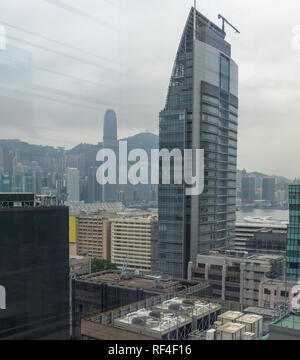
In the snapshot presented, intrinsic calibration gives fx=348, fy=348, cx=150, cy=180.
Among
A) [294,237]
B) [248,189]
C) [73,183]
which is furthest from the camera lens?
[294,237]

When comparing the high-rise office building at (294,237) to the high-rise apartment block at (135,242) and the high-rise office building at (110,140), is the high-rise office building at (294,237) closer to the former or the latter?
the high-rise apartment block at (135,242)

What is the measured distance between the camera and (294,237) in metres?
3.85

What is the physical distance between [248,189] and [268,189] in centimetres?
20

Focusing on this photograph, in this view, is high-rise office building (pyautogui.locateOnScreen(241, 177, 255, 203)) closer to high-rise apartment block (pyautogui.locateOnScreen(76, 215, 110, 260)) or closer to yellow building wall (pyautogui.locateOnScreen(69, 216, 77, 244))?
high-rise apartment block (pyautogui.locateOnScreen(76, 215, 110, 260))

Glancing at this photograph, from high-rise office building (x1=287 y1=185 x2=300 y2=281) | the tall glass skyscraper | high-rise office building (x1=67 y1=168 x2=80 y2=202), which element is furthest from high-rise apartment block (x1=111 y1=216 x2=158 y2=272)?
Result: high-rise office building (x1=287 y1=185 x2=300 y2=281)

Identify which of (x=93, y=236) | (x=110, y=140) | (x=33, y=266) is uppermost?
(x=110, y=140)

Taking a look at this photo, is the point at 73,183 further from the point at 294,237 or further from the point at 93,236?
the point at 294,237

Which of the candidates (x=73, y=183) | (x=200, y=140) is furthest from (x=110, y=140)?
(x=200, y=140)

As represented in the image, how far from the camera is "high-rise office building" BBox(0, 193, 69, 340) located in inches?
102

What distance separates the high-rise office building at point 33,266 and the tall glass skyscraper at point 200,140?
1.35 metres

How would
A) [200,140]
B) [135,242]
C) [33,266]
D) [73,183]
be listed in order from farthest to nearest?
[200,140], [135,242], [33,266], [73,183]

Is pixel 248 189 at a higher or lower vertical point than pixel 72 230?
higher

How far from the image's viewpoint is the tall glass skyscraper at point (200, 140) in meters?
3.86

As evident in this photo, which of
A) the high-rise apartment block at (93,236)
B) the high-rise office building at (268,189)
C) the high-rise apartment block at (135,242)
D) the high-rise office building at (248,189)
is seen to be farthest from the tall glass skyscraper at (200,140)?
the high-rise apartment block at (93,236)
